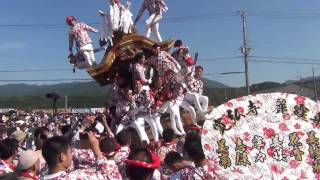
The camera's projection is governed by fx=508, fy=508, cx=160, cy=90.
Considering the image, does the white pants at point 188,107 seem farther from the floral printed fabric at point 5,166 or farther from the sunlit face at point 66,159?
the sunlit face at point 66,159

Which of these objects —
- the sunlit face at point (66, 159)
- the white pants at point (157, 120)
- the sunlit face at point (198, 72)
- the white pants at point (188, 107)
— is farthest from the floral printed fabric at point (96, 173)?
the sunlit face at point (198, 72)

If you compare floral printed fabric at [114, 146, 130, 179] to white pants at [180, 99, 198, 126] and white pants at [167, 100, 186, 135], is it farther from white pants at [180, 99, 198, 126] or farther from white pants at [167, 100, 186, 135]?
white pants at [180, 99, 198, 126]

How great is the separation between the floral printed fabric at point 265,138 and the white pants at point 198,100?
31.3 ft

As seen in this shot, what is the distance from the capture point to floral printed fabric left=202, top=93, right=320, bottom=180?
340cm

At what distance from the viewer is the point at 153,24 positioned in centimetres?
1430

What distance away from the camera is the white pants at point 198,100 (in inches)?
514

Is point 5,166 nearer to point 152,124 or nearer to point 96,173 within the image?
point 96,173

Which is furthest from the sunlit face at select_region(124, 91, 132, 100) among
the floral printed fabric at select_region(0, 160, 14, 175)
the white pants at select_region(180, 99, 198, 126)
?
the floral printed fabric at select_region(0, 160, 14, 175)

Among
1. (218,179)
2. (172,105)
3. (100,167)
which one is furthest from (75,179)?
(172,105)

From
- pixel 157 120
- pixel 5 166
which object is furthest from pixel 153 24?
pixel 5 166

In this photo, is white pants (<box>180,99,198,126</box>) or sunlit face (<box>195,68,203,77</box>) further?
sunlit face (<box>195,68,203,77</box>)

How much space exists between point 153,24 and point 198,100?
270cm

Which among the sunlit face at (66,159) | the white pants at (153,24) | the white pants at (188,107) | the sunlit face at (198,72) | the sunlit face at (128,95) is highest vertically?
the white pants at (153,24)

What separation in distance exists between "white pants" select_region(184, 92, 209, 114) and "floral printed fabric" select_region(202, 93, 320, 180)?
9.55 metres
